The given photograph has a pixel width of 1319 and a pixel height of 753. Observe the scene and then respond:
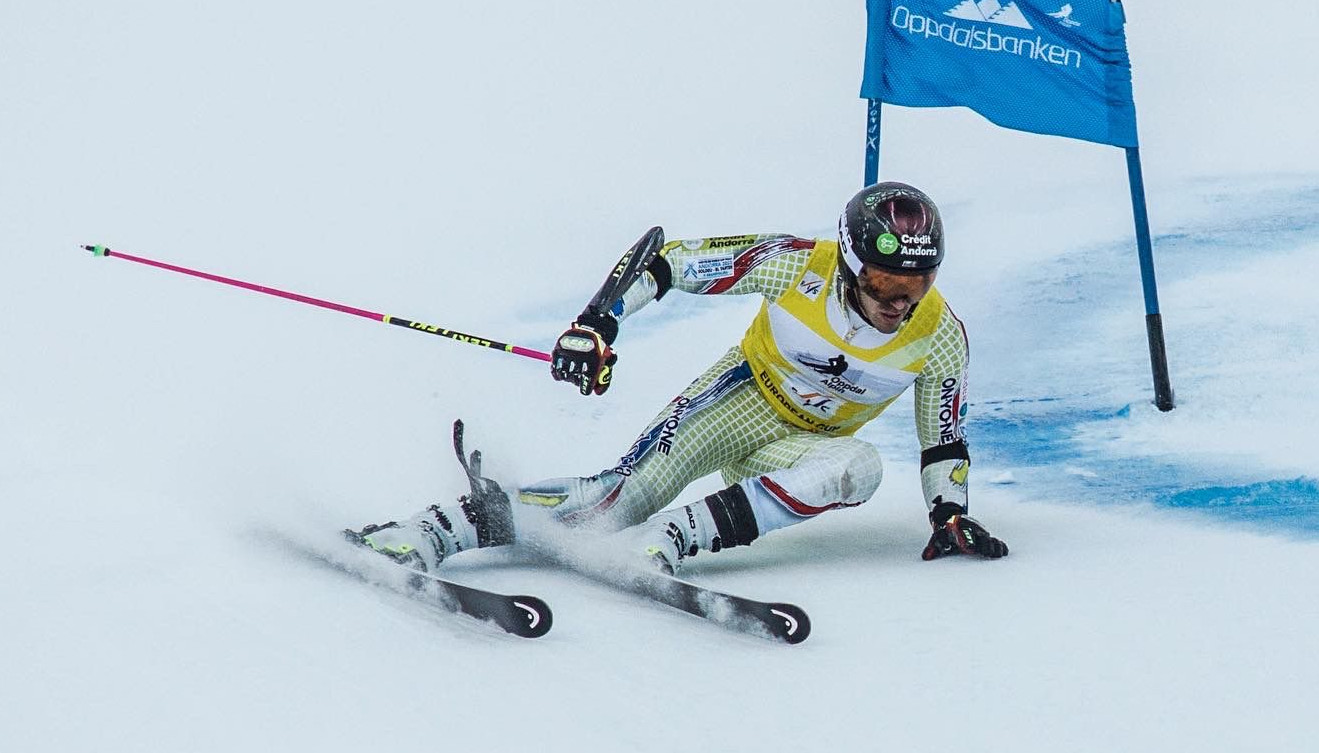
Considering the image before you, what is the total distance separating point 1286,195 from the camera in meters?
7.93

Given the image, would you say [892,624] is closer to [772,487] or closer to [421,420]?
[772,487]

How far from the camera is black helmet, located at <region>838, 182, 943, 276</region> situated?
3803mm

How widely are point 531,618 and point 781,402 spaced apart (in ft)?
4.07

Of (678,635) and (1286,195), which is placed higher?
(1286,195)

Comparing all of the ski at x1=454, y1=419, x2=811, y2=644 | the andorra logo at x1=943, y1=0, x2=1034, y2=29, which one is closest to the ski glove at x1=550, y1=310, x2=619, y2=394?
the ski at x1=454, y1=419, x2=811, y2=644

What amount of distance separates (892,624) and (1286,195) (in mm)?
5422

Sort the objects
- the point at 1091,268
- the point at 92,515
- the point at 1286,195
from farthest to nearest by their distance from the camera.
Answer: the point at 1286,195 < the point at 1091,268 < the point at 92,515

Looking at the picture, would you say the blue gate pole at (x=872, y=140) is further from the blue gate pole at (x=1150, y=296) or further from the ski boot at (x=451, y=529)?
the ski boot at (x=451, y=529)

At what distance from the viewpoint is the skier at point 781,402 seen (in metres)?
3.84

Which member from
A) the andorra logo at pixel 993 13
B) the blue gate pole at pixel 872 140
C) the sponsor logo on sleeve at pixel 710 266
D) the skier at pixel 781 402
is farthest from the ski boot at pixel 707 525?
the andorra logo at pixel 993 13

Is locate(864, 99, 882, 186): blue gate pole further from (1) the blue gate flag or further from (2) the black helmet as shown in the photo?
(2) the black helmet

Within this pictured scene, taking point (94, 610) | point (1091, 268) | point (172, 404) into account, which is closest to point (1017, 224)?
point (1091, 268)

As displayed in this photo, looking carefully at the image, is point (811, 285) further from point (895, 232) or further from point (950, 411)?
point (950, 411)

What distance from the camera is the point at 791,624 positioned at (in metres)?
3.33
